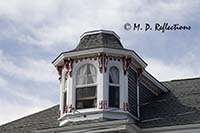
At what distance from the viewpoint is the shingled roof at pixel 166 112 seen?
20109mm

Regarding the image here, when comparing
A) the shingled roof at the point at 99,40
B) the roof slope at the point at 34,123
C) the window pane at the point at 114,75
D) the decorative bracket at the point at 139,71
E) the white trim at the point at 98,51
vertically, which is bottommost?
the roof slope at the point at 34,123

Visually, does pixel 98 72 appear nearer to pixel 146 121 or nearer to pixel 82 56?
pixel 82 56

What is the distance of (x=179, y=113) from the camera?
20500 mm

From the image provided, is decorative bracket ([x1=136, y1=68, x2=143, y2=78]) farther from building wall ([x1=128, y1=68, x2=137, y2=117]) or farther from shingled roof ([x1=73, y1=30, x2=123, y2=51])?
shingled roof ([x1=73, y1=30, x2=123, y2=51])

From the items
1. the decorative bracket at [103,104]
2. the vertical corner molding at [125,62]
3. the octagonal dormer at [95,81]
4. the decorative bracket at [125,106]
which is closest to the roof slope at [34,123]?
the octagonal dormer at [95,81]

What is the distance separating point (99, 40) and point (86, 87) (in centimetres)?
183

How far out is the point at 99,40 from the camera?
21.6 metres

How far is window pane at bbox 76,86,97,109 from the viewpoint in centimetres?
2047

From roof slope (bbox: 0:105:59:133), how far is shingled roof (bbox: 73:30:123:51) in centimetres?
285

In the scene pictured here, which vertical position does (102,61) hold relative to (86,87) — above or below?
above

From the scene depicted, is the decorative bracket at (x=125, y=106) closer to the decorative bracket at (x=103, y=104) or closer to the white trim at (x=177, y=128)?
the decorative bracket at (x=103, y=104)

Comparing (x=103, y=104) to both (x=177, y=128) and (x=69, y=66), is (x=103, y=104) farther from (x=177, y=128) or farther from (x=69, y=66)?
(x=177, y=128)

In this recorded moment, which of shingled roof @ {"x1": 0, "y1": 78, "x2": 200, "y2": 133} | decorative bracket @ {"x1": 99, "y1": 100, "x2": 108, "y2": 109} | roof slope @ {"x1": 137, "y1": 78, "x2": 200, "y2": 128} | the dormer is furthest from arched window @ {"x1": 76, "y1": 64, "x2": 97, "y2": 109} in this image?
roof slope @ {"x1": 137, "y1": 78, "x2": 200, "y2": 128}

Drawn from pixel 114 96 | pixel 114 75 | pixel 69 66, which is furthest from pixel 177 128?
pixel 69 66
